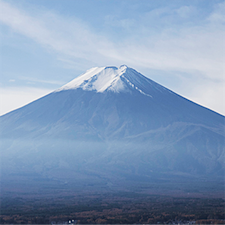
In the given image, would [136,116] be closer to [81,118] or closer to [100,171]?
[81,118]

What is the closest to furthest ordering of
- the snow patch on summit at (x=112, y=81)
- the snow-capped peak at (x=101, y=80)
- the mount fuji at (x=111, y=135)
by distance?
the mount fuji at (x=111, y=135) < the snow patch on summit at (x=112, y=81) < the snow-capped peak at (x=101, y=80)

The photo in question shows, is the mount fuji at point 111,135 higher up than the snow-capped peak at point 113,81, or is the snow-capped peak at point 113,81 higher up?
the snow-capped peak at point 113,81

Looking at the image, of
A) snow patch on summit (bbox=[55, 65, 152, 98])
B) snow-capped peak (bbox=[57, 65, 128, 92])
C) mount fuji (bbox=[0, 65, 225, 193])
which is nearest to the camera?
mount fuji (bbox=[0, 65, 225, 193])

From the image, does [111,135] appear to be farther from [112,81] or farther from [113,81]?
Result: [112,81]

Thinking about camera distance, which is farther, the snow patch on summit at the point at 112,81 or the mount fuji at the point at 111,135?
the snow patch on summit at the point at 112,81

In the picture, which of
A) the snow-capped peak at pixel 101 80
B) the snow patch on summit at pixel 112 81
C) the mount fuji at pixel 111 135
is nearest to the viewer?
the mount fuji at pixel 111 135

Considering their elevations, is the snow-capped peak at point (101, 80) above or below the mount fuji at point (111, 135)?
above

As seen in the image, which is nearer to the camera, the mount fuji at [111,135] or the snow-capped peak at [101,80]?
the mount fuji at [111,135]
